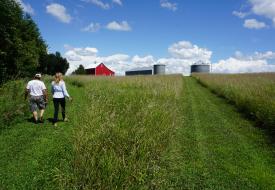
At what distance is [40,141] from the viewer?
9.40 metres

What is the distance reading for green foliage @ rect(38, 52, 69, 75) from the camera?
226ft

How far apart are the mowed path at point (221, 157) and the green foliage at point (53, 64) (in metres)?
60.0

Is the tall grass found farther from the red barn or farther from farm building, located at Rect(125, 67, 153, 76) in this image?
farm building, located at Rect(125, 67, 153, 76)

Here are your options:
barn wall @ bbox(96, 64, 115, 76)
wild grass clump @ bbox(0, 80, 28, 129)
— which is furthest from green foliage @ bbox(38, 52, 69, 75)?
wild grass clump @ bbox(0, 80, 28, 129)

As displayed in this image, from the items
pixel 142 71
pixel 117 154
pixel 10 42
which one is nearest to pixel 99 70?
pixel 142 71

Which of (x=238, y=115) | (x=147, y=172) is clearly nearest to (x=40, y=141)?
(x=147, y=172)

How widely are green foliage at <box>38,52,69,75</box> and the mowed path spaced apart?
197ft

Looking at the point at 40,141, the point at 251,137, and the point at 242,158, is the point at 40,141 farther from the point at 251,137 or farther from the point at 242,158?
the point at 251,137

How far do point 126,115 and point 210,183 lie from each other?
9.50 ft

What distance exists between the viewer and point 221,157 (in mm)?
8219

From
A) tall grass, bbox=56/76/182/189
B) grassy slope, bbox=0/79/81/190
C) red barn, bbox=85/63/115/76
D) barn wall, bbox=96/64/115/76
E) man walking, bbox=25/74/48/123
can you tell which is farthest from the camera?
barn wall, bbox=96/64/115/76

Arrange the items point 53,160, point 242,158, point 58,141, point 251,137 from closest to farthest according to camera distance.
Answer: point 53,160 < point 242,158 < point 58,141 < point 251,137

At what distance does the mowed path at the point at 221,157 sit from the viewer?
659cm

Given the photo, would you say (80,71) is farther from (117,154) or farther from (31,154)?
(117,154)
